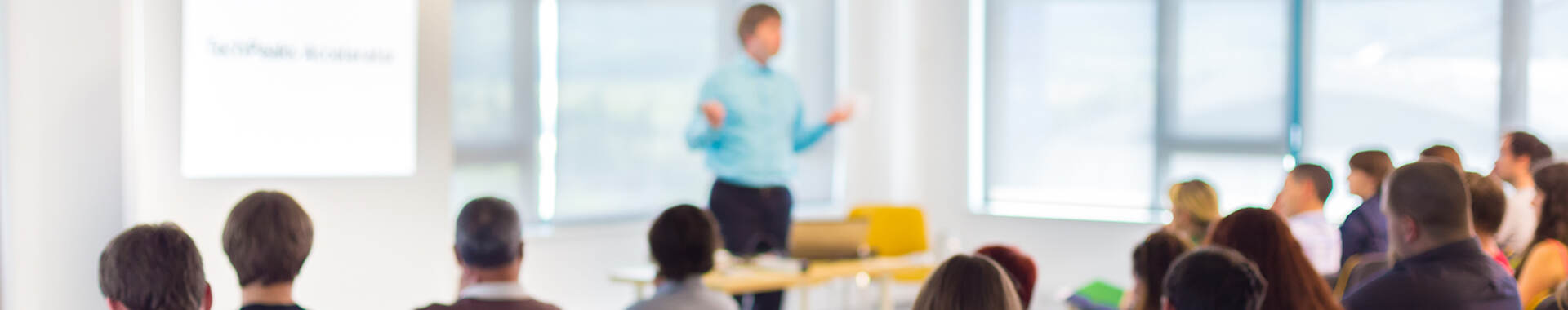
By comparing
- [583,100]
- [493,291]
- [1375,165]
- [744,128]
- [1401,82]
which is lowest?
[493,291]

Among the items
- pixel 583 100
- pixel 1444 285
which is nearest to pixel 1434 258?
pixel 1444 285

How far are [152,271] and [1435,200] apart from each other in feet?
7.80

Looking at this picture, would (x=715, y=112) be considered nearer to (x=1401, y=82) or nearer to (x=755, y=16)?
(x=755, y=16)

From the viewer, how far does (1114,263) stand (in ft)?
22.4

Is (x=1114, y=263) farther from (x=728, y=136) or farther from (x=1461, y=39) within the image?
(x=728, y=136)

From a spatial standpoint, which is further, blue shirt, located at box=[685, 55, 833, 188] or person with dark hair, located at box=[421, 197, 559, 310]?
blue shirt, located at box=[685, 55, 833, 188]

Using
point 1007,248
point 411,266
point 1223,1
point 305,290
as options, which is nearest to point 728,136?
point 411,266

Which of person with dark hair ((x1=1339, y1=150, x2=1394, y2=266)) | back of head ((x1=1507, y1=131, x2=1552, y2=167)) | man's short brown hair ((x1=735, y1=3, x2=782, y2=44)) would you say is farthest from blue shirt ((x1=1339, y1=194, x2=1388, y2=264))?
man's short brown hair ((x1=735, y1=3, x2=782, y2=44))

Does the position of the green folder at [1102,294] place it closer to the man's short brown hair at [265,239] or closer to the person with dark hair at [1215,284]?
the person with dark hair at [1215,284]

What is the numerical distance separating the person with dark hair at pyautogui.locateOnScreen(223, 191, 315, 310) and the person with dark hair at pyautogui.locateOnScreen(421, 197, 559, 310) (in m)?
0.32

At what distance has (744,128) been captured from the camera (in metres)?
4.90

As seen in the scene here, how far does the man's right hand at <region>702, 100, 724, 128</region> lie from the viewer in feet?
15.2

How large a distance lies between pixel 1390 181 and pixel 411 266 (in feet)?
9.27

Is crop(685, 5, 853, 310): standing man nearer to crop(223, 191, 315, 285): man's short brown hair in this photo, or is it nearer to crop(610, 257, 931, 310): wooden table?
crop(610, 257, 931, 310): wooden table
